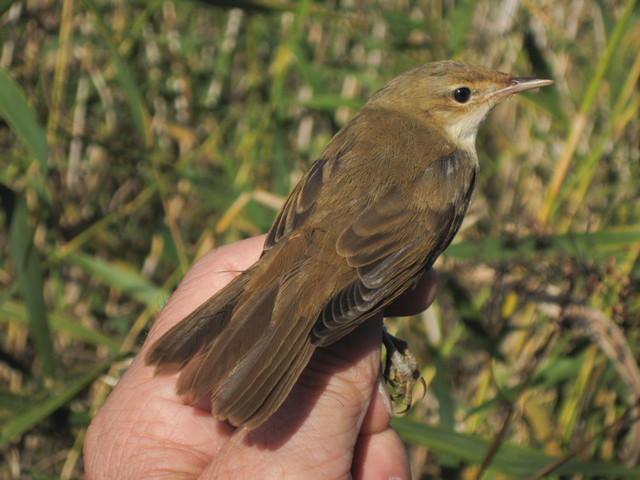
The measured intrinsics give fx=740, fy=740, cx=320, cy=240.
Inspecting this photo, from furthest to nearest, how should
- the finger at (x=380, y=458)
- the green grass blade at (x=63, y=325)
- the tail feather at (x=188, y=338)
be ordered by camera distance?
the green grass blade at (x=63, y=325) < the finger at (x=380, y=458) < the tail feather at (x=188, y=338)

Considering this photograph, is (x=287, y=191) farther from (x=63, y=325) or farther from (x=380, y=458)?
(x=380, y=458)

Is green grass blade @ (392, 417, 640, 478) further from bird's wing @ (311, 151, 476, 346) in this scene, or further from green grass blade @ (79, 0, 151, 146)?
green grass blade @ (79, 0, 151, 146)

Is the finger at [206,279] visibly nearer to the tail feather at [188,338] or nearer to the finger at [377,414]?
the tail feather at [188,338]

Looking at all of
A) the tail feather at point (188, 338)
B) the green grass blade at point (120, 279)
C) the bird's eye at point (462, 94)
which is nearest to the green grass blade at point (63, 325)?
the green grass blade at point (120, 279)

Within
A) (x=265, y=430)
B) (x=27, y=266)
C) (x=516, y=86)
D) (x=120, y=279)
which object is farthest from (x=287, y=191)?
(x=265, y=430)

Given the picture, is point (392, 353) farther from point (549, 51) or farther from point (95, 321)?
point (549, 51)

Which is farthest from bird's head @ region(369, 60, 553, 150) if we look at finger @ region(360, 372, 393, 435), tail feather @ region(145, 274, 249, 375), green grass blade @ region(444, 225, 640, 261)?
tail feather @ region(145, 274, 249, 375)
